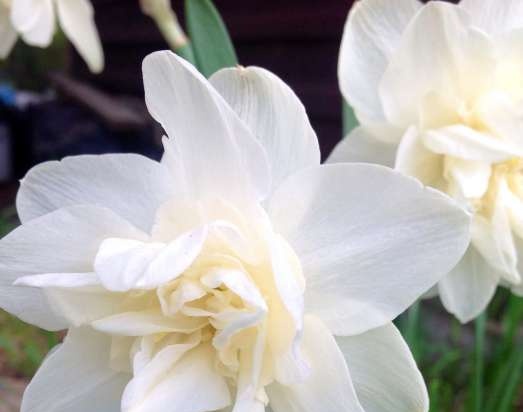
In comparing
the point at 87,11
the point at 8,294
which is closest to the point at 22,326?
the point at 87,11

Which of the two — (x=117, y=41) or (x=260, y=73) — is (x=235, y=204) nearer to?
(x=260, y=73)

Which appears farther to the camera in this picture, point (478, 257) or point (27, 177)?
point (478, 257)

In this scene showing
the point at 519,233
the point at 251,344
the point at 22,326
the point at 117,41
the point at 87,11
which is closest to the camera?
the point at 251,344

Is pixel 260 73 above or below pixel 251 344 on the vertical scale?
above

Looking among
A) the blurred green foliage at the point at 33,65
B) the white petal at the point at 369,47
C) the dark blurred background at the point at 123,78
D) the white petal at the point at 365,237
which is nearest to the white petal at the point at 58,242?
the white petal at the point at 365,237

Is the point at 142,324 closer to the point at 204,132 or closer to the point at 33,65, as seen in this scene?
the point at 204,132

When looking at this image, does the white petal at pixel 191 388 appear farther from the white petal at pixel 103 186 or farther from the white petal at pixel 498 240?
the white petal at pixel 498 240
